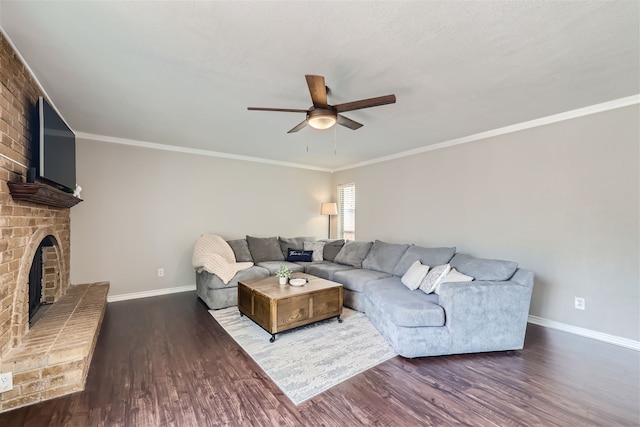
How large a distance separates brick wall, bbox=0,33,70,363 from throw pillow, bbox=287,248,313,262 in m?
3.41

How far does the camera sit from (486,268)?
3.08 metres

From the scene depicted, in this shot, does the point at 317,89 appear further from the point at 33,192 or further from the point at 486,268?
the point at 486,268

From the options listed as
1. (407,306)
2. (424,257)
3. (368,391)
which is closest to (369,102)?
(407,306)

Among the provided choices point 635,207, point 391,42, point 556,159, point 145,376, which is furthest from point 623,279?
point 145,376

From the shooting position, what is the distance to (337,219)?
680 cm

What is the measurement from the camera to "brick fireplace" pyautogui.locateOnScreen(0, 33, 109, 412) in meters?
1.91

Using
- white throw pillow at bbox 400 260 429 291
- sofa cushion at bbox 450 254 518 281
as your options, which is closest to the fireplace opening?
white throw pillow at bbox 400 260 429 291

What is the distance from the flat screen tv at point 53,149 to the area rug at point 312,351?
7.45ft

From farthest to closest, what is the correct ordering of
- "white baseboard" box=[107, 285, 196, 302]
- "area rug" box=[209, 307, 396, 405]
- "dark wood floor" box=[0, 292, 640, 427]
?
"white baseboard" box=[107, 285, 196, 302], "area rug" box=[209, 307, 396, 405], "dark wood floor" box=[0, 292, 640, 427]

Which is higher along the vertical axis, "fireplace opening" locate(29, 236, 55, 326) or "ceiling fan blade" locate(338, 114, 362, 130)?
"ceiling fan blade" locate(338, 114, 362, 130)

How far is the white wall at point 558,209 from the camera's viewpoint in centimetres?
291

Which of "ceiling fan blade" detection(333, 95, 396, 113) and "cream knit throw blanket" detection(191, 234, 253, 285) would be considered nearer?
"ceiling fan blade" detection(333, 95, 396, 113)

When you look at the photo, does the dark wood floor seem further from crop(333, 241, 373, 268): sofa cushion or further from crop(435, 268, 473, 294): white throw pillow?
crop(333, 241, 373, 268): sofa cushion

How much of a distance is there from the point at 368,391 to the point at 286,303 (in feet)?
4.08
